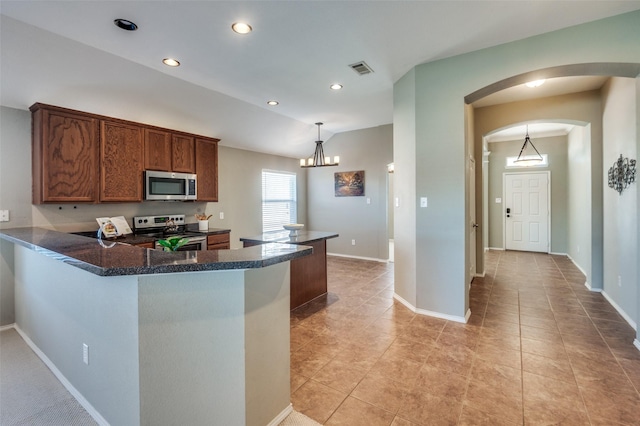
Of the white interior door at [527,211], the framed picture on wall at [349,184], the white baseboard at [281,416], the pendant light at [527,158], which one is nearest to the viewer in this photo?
the white baseboard at [281,416]

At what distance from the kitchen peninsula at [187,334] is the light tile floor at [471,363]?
568 mm

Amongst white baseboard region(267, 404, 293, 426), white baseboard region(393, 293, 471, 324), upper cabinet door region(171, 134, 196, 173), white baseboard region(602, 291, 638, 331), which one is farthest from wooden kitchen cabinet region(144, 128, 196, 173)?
white baseboard region(602, 291, 638, 331)

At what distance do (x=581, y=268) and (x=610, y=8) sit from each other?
453 centimetres

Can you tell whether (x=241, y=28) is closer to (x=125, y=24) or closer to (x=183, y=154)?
(x=125, y=24)

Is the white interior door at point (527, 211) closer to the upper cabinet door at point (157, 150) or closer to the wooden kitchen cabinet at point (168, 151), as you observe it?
the wooden kitchen cabinet at point (168, 151)

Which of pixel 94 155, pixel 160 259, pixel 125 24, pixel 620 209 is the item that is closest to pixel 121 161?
pixel 94 155

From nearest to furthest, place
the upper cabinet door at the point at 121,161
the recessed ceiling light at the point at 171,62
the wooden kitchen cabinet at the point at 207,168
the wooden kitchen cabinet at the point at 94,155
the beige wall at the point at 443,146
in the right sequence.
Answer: the beige wall at the point at 443,146, the recessed ceiling light at the point at 171,62, the wooden kitchen cabinet at the point at 94,155, the upper cabinet door at the point at 121,161, the wooden kitchen cabinet at the point at 207,168

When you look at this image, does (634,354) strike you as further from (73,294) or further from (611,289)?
(73,294)

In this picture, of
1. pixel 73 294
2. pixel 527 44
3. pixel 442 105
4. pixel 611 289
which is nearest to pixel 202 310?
pixel 73 294

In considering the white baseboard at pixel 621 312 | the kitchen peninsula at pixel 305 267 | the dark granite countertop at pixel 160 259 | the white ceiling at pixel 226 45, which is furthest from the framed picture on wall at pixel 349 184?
the dark granite countertop at pixel 160 259

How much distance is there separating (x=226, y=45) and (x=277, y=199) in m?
4.07

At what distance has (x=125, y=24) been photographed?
2.37m

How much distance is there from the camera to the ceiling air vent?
3172 mm

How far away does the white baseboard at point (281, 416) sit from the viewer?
1.66 metres
